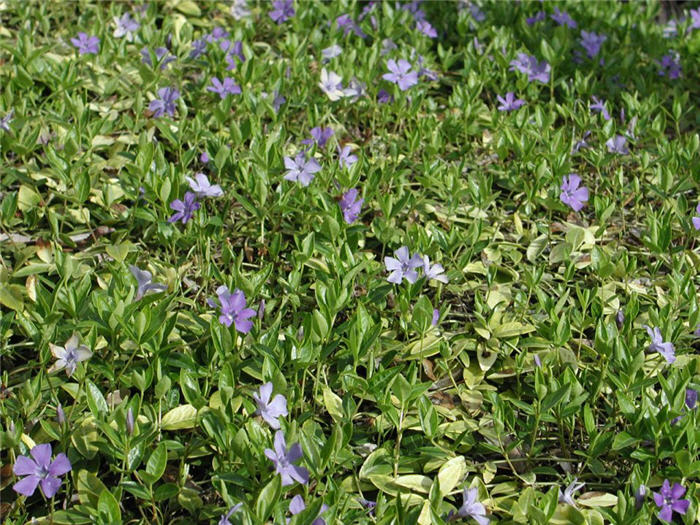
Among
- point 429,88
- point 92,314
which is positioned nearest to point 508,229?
point 429,88

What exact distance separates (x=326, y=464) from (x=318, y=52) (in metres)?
2.23

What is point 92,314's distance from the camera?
2.32 meters

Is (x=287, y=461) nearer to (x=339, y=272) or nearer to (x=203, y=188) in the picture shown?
(x=339, y=272)

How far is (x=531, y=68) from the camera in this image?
3672 mm

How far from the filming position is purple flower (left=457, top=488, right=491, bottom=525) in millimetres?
1940

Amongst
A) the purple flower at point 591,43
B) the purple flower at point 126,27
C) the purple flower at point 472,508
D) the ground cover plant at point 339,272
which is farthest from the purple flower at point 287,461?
the purple flower at point 591,43

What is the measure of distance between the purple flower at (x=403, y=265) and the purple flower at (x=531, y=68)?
150cm

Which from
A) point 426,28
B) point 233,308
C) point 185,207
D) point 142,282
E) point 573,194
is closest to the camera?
point 233,308

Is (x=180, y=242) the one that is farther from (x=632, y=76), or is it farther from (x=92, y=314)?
(x=632, y=76)

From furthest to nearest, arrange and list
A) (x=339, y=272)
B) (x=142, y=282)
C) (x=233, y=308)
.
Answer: (x=339, y=272)
(x=142, y=282)
(x=233, y=308)

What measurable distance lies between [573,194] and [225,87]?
1.42m

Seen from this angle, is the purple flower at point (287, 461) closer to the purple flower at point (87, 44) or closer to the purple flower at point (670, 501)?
the purple flower at point (670, 501)

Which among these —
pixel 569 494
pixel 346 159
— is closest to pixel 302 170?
pixel 346 159

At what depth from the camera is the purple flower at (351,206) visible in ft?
8.98
